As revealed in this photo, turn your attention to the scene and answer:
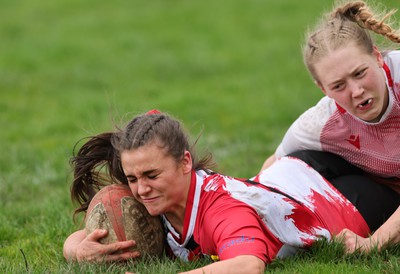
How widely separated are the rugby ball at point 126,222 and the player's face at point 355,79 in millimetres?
1459

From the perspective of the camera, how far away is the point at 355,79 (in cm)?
534

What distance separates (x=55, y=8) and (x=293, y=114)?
32.7 feet

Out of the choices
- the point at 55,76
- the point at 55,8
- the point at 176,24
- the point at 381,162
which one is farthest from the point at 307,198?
the point at 55,8

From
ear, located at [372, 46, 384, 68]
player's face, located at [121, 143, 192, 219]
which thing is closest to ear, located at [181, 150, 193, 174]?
player's face, located at [121, 143, 192, 219]

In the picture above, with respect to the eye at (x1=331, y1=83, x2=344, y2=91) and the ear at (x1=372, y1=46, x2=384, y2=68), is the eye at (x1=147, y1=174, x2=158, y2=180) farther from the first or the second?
the ear at (x1=372, y1=46, x2=384, y2=68)

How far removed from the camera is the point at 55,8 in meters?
20.0

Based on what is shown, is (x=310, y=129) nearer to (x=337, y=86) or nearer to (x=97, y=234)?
(x=337, y=86)

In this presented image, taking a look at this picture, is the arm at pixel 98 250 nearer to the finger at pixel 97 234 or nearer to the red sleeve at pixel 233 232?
the finger at pixel 97 234

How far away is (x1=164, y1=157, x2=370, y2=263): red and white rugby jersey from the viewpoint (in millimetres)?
4766

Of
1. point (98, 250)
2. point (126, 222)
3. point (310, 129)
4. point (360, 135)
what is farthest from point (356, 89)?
point (98, 250)

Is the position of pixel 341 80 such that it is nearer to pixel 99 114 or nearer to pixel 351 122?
pixel 351 122

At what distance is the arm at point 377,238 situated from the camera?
17.2ft

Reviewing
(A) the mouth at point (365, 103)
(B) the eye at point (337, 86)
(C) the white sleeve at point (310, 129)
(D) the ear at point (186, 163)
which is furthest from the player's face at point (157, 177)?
(C) the white sleeve at point (310, 129)

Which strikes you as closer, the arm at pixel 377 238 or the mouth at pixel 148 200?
the mouth at pixel 148 200
